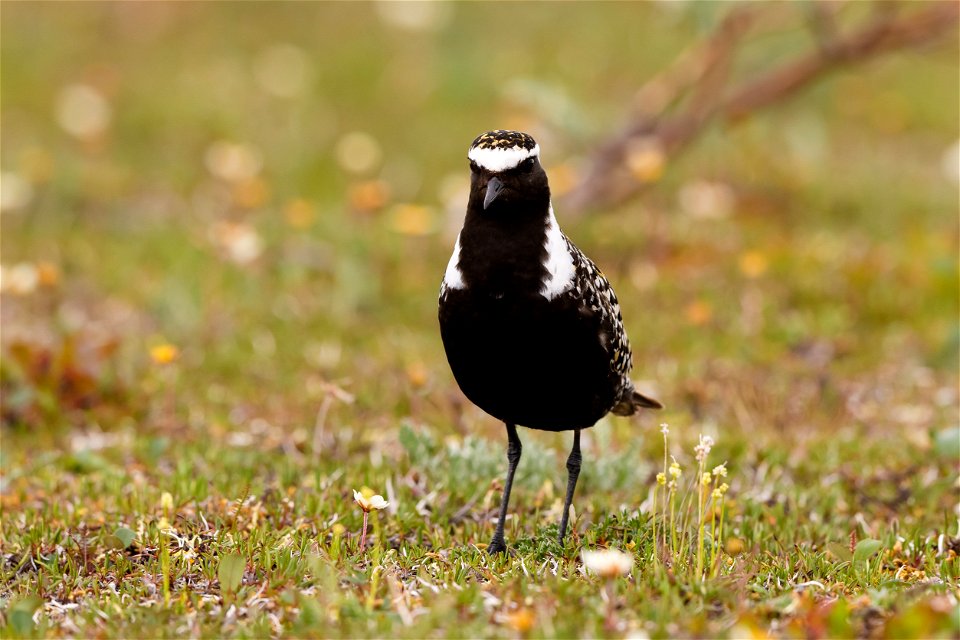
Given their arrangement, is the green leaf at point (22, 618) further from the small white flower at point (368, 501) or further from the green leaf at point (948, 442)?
the green leaf at point (948, 442)

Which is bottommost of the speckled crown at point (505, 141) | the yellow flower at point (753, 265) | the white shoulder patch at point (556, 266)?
the white shoulder patch at point (556, 266)

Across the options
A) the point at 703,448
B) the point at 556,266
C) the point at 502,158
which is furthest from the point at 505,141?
the point at 703,448

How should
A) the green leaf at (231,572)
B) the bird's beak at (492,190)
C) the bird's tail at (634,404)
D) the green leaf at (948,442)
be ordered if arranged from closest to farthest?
the green leaf at (231,572), the bird's beak at (492,190), the bird's tail at (634,404), the green leaf at (948,442)

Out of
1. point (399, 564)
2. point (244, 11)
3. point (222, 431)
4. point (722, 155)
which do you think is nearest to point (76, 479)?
point (222, 431)

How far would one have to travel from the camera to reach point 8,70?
14953 mm

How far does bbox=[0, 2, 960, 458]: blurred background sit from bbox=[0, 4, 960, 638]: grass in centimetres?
4

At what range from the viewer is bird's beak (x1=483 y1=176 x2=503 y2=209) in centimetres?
454

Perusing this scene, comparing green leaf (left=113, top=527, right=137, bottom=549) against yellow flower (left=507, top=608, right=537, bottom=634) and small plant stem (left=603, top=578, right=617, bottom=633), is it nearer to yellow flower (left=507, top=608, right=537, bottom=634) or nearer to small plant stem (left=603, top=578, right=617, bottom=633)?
yellow flower (left=507, top=608, right=537, bottom=634)

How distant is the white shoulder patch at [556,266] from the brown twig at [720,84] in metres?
5.90

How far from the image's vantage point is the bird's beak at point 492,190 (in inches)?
179

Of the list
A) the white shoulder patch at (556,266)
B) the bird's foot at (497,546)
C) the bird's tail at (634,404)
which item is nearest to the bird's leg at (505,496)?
the bird's foot at (497,546)

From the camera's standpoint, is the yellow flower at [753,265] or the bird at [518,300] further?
the yellow flower at [753,265]

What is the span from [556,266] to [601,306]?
35cm

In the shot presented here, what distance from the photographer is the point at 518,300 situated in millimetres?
4633
